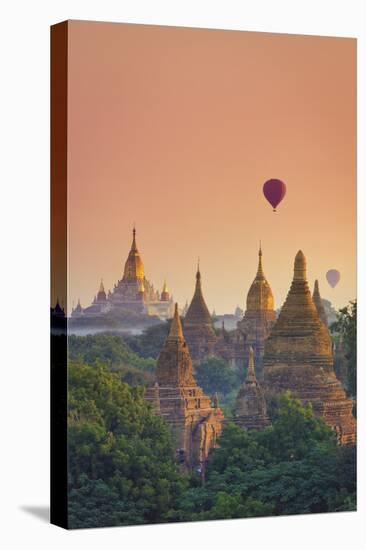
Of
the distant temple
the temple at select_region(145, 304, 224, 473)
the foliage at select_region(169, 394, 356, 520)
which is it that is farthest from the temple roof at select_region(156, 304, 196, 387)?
the foliage at select_region(169, 394, 356, 520)

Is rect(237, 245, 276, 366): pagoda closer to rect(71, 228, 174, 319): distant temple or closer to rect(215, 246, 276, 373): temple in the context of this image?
rect(215, 246, 276, 373): temple

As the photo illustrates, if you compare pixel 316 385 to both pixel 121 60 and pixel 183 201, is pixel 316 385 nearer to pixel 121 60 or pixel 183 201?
pixel 183 201

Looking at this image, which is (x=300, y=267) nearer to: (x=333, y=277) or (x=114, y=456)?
(x=333, y=277)

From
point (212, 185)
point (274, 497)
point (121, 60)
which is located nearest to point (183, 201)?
point (212, 185)

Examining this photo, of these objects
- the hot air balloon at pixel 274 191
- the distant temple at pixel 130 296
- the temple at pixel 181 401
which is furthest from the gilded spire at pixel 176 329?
the hot air balloon at pixel 274 191

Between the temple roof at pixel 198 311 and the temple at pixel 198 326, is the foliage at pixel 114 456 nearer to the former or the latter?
the temple at pixel 198 326

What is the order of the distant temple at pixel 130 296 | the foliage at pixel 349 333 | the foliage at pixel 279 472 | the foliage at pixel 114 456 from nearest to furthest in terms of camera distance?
the foliage at pixel 114 456 → the distant temple at pixel 130 296 → the foliage at pixel 279 472 → the foliage at pixel 349 333
